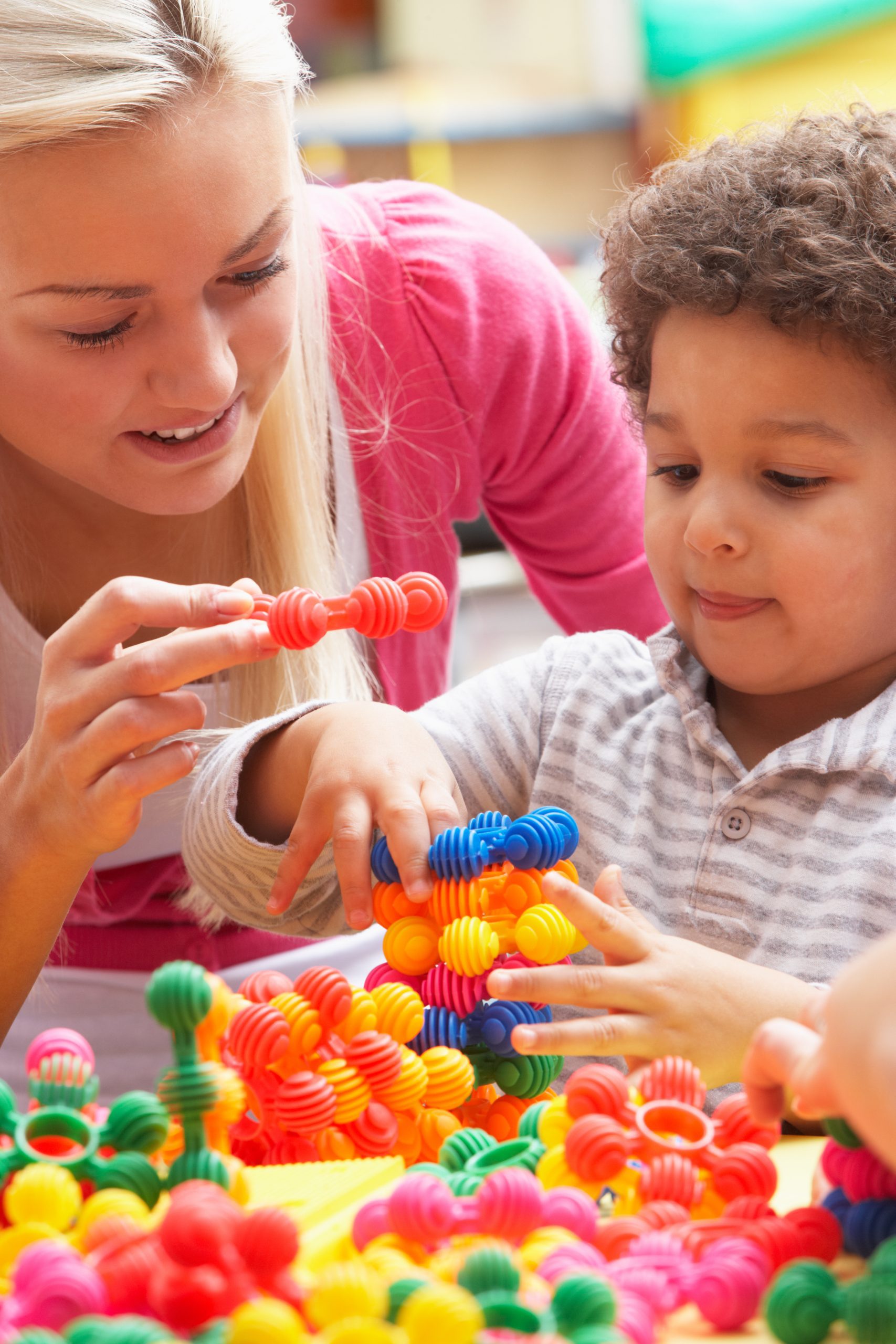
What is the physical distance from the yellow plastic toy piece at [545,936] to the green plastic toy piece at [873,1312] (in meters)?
0.24

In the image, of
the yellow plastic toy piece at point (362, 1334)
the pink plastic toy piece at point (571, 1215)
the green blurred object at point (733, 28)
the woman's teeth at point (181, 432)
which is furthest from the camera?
the green blurred object at point (733, 28)

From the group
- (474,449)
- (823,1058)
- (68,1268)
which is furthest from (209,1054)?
(474,449)

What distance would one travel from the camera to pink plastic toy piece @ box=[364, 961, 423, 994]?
0.66 m

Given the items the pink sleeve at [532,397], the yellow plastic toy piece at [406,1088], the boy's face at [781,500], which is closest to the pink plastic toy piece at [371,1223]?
the yellow plastic toy piece at [406,1088]

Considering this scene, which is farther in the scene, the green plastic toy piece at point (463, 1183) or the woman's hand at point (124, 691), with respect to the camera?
the woman's hand at point (124, 691)

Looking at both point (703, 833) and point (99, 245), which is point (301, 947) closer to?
point (703, 833)

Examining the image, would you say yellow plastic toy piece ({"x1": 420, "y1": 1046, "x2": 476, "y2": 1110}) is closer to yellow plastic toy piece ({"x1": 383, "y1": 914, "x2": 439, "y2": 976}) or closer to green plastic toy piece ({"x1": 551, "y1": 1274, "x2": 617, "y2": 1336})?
yellow plastic toy piece ({"x1": 383, "y1": 914, "x2": 439, "y2": 976})

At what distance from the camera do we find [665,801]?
0.83 metres

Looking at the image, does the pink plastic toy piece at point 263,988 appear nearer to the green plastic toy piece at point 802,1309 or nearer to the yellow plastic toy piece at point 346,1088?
the yellow plastic toy piece at point 346,1088

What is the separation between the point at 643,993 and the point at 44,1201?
10.6 inches

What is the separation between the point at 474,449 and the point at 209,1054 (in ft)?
2.43

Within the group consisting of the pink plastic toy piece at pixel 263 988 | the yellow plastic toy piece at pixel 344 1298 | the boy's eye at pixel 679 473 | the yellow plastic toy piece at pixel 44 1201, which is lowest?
the pink plastic toy piece at pixel 263 988

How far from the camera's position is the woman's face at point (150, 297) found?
753 millimetres

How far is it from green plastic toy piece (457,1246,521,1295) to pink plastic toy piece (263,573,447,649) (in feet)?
1.09
